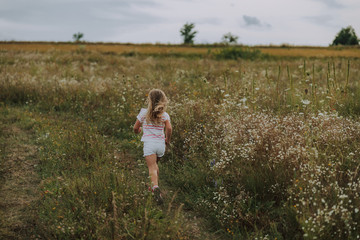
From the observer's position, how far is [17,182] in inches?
179

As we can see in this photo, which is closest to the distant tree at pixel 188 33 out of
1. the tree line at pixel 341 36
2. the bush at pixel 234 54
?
the tree line at pixel 341 36

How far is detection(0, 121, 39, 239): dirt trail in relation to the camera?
3451mm

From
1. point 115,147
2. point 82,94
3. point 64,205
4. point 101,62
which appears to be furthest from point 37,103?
point 101,62

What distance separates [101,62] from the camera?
57.0 ft

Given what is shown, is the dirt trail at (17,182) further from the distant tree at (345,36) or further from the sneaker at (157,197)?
the distant tree at (345,36)

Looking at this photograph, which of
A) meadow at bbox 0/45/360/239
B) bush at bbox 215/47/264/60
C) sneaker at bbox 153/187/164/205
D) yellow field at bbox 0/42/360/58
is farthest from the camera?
yellow field at bbox 0/42/360/58

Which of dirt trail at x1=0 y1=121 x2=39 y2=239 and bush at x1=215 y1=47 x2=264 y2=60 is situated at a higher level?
bush at x1=215 y1=47 x2=264 y2=60

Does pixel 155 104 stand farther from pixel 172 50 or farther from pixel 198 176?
pixel 172 50

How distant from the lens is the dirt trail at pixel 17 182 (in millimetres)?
3451

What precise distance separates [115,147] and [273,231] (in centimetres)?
362

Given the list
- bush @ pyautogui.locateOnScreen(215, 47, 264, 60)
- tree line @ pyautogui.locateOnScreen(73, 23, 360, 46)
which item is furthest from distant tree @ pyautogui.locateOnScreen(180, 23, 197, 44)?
bush @ pyautogui.locateOnScreen(215, 47, 264, 60)

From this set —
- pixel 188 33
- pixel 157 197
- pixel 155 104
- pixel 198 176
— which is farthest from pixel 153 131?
pixel 188 33

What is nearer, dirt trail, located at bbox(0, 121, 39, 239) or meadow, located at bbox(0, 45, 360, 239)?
meadow, located at bbox(0, 45, 360, 239)

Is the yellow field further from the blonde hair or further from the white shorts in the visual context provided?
the white shorts
